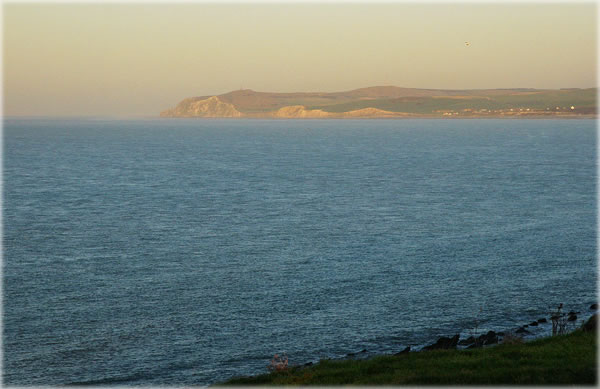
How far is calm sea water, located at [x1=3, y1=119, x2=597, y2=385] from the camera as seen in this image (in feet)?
112

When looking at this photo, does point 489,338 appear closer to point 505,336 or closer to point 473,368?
point 505,336

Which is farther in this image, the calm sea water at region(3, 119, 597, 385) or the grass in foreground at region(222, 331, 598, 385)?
the calm sea water at region(3, 119, 597, 385)

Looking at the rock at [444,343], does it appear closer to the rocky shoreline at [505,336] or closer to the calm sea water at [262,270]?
the rocky shoreline at [505,336]

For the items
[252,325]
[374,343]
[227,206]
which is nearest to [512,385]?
[374,343]

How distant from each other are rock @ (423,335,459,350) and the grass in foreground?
12.6 ft

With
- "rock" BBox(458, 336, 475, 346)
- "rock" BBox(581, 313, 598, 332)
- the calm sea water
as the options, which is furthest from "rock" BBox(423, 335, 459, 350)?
"rock" BBox(581, 313, 598, 332)

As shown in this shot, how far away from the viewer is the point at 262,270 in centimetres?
4700

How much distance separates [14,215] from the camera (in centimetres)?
6688

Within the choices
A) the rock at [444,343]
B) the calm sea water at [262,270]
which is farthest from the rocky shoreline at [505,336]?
the calm sea water at [262,270]

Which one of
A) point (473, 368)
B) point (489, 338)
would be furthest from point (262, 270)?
point (473, 368)

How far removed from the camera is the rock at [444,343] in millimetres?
33312

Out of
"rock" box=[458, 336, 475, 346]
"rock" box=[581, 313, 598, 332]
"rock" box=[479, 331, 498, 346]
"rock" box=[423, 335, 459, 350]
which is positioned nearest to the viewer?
"rock" box=[581, 313, 598, 332]

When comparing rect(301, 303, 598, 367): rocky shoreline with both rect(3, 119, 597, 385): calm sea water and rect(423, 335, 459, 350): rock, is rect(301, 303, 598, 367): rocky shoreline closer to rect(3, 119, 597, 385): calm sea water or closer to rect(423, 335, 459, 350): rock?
rect(423, 335, 459, 350): rock

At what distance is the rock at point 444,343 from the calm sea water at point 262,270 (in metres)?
1.60
